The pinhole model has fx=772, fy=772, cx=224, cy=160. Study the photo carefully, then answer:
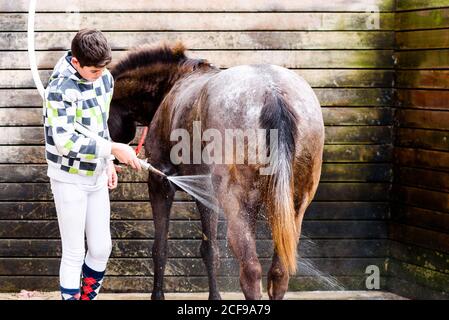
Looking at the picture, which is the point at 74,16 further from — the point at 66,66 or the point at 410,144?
the point at 410,144

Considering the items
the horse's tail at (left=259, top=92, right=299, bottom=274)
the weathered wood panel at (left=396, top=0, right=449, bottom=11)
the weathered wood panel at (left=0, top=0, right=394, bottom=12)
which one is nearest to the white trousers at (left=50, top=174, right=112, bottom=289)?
the horse's tail at (left=259, top=92, right=299, bottom=274)

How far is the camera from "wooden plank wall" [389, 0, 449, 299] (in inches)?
208

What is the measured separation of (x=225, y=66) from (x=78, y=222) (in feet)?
7.05

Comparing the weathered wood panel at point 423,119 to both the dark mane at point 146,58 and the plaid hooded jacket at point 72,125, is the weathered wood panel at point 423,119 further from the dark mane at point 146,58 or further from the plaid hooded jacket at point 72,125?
the plaid hooded jacket at point 72,125

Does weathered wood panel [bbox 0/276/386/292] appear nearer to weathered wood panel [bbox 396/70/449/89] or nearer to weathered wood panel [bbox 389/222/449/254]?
weathered wood panel [bbox 389/222/449/254]

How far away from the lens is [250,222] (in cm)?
380

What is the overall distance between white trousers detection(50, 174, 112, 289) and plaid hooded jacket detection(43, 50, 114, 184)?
0.20 ft

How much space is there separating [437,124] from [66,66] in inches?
107

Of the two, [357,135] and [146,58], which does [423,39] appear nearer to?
[357,135]

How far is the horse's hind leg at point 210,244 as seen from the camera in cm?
510

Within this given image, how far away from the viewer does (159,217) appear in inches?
200

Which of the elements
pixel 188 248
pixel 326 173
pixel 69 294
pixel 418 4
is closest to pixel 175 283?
pixel 188 248
